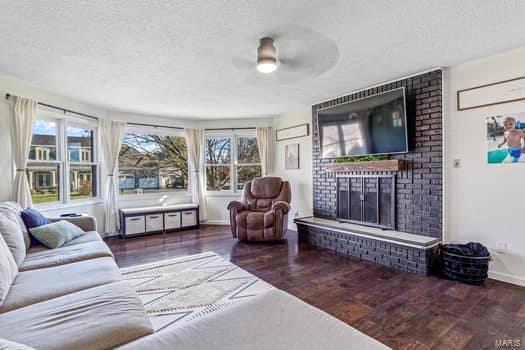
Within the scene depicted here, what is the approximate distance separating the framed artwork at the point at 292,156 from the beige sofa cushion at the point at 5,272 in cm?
430

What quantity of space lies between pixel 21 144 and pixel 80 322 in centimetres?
332

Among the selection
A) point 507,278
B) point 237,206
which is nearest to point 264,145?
point 237,206

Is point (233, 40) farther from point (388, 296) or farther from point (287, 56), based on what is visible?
point (388, 296)

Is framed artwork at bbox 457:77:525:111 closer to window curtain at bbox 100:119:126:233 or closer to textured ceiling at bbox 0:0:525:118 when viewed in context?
textured ceiling at bbox 0:0:525:118

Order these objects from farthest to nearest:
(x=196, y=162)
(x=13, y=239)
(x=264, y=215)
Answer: (x=196, y=162) → (x=264, y=215) → (x=13, y=239)

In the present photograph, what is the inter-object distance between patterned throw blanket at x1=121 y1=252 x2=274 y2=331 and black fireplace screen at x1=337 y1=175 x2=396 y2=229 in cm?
197

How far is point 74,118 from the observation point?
4.29 m

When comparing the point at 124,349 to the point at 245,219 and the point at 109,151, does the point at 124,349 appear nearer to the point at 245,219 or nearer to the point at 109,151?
the point at 245,219

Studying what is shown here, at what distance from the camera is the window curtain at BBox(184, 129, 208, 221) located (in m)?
5.77

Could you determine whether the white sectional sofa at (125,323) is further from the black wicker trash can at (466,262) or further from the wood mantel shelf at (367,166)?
the wood mantel shelf at (367,166)

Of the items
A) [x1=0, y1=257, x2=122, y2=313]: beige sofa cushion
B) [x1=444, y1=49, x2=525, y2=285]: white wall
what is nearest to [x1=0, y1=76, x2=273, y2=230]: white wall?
[x1=0, y1=257, x2=122, y2=313]: beige sofa cushion

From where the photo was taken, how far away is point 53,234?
8.70 ft

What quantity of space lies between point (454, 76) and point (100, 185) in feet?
18.8

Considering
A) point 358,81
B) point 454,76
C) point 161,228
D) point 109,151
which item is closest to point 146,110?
point 109,151
